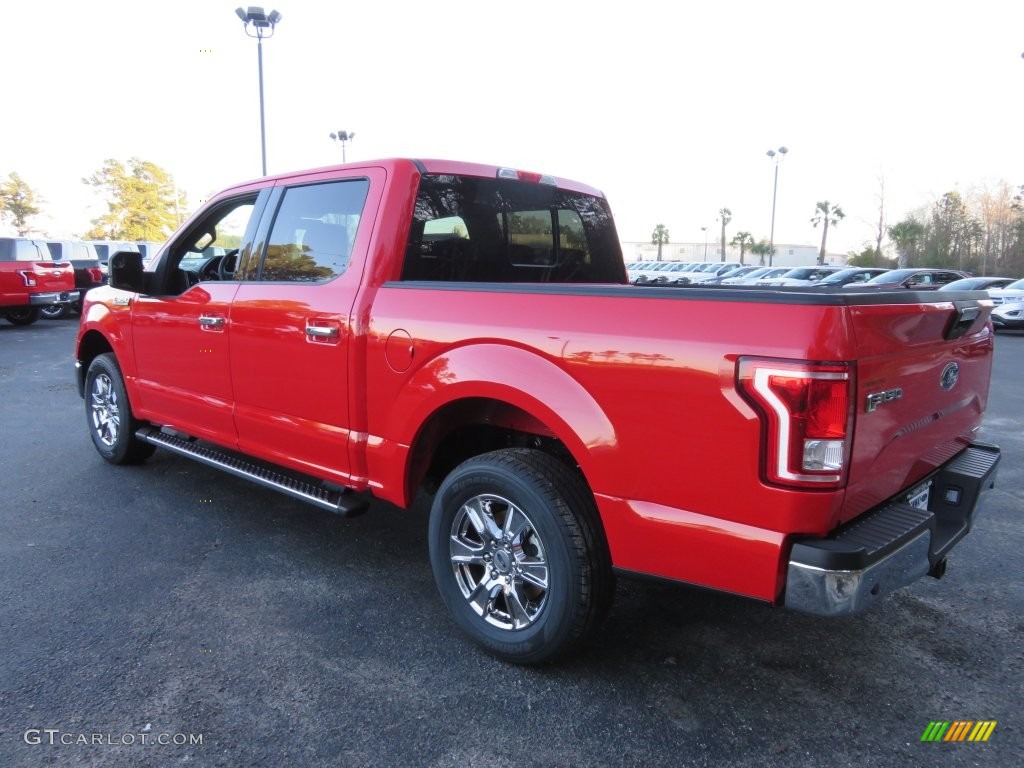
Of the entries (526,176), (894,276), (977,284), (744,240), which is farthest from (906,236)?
(526,176)

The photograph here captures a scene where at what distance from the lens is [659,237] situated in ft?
387

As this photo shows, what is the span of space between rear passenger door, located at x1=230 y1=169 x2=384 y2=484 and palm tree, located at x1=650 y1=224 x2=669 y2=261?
379 ft

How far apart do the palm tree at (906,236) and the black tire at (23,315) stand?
6102cm

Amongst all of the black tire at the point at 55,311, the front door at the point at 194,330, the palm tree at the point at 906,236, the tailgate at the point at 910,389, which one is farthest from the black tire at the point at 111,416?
the palm tree at the point at 906,236

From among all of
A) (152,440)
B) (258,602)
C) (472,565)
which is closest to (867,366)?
(472,565)

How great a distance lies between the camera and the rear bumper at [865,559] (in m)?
2.03

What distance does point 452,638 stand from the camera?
3.05 meters

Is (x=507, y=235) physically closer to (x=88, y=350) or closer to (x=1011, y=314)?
(x=88, y=350)

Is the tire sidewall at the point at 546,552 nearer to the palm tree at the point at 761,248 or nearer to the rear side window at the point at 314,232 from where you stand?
the rear side window at the point at 314,232

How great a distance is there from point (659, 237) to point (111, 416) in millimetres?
118360

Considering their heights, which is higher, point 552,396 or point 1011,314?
point 552,396

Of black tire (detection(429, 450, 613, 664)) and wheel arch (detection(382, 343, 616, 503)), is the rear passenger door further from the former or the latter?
black tire (detection(429, 450, 613, 664))

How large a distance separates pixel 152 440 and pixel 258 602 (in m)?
2.03

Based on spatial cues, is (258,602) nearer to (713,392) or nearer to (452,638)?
(452,638)
